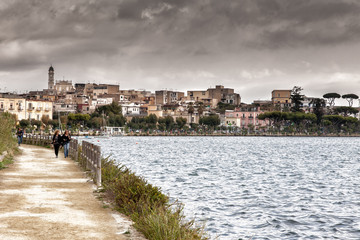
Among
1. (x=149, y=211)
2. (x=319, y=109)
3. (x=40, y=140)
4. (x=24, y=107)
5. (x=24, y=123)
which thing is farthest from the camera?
(x=319, y=109)

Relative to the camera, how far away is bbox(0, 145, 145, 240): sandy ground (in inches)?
377

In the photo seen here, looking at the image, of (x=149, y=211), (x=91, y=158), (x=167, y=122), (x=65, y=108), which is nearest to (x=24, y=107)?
(x=65, y=108)

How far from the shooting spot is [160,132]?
198625 mm

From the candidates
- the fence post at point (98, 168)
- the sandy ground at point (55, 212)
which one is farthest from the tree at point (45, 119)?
the fence post at point (98, 168)

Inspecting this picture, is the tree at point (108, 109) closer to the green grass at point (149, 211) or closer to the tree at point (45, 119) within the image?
the tree at point (45, 119)

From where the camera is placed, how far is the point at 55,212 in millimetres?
11586

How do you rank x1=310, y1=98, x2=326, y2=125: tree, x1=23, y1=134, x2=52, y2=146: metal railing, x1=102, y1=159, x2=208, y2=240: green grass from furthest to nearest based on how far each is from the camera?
x1=310, y1=98, x2=326, y2=125: tree → x1=23, y1=134, x2=52, y2=146: metal railing → x1=102, y1=159, x2=208, y2=240: green grass

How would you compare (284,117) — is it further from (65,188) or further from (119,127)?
(65,188)

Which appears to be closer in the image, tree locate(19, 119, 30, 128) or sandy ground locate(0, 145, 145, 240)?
sandy ground locate(0, 145, 145, 240)

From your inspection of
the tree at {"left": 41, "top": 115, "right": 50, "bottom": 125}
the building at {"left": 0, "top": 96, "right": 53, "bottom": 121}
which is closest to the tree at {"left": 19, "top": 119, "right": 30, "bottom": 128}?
the building at {"left": 0, "top": 96, "right": 53, "bottom": 121}

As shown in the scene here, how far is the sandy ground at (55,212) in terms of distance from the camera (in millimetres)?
9581

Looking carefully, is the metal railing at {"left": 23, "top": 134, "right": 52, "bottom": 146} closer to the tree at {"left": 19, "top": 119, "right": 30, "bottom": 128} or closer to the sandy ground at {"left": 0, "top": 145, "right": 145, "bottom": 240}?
the sandy ground at {"left": 0, "top": 145, "right": 145, "bottom": 240}

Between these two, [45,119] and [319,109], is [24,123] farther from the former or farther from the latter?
[319,109]

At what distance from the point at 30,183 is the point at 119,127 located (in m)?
162
